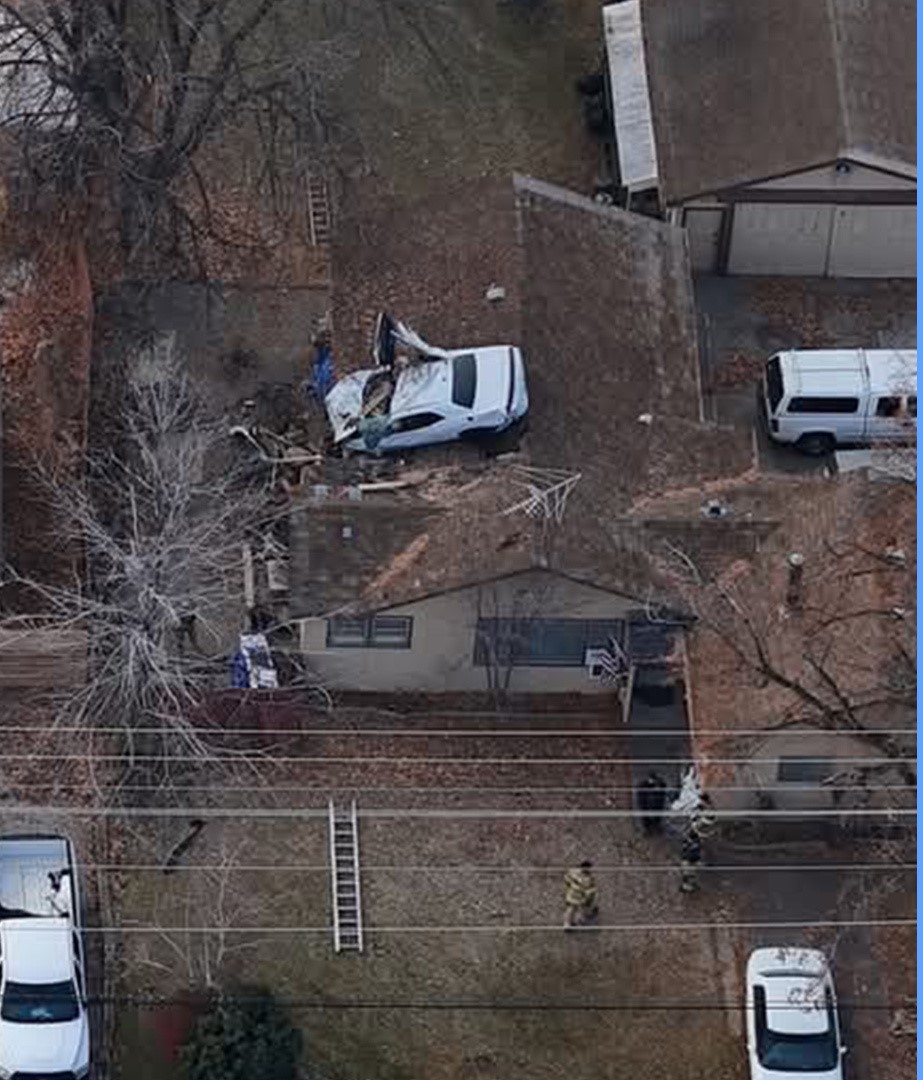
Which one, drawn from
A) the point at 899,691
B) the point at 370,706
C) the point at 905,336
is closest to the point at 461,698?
the point at 370,706

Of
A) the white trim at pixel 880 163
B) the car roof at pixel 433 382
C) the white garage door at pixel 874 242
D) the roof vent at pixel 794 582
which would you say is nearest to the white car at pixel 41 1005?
the car roof at pixel 433 382

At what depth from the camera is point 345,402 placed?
3288 cm

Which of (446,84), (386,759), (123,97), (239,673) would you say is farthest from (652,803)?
(446,84)

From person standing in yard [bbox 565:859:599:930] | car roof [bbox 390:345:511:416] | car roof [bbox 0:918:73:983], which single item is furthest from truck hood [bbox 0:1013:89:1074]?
car roof [bbox 390:345:511:416]

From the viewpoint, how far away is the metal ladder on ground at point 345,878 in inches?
1142

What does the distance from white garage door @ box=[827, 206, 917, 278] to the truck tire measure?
3208mm

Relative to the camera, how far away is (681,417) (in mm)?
32594

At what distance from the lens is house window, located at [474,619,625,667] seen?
30.3 metres

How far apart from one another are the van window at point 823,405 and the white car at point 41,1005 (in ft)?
40.2

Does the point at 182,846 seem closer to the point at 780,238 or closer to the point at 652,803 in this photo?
the point at 652,803

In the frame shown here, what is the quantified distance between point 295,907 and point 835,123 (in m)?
13.4

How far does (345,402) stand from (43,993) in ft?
30.2

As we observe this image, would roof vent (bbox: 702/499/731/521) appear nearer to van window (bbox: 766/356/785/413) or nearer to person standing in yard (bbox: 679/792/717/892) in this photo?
van window (bbox: 766/356/785/413)

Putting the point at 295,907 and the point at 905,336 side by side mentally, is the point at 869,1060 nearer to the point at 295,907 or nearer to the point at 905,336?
the point at 295,907
